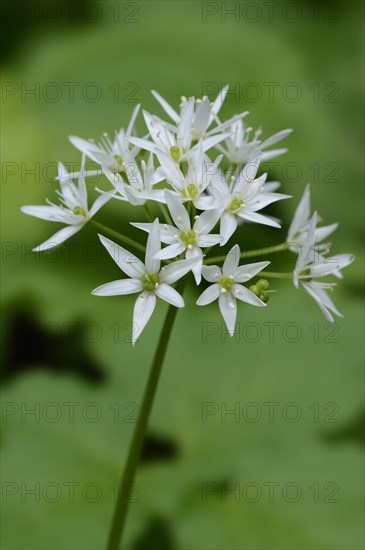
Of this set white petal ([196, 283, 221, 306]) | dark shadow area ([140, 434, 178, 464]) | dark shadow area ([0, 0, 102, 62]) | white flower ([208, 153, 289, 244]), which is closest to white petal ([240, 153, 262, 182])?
white flower ([208, 153, 289, 244])

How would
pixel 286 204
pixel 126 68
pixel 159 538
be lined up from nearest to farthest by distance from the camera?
1. pixel 159 538
2. pixel 286 204
3. pixel 126 68

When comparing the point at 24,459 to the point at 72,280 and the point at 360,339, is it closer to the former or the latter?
the point at 72,280

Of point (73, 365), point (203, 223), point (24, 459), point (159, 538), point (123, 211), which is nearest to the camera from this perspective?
point (203, 223)

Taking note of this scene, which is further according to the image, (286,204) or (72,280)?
(286,204)

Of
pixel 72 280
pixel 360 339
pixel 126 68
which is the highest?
pixel 126 68

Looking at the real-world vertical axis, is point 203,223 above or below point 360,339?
above

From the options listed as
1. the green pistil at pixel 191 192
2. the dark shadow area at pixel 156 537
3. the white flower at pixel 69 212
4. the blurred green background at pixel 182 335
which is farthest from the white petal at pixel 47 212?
the dark shadow area at pixel 156 537

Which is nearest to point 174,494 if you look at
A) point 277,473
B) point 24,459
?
point 277,473

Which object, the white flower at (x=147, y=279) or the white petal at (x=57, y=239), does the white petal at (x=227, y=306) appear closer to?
the white flower at (x=147, y=279)
